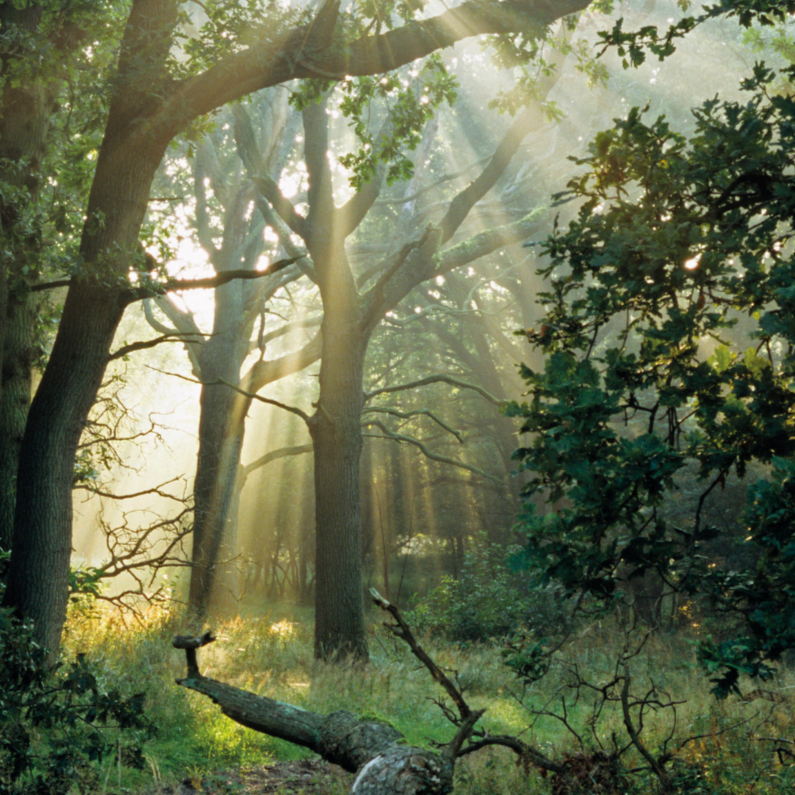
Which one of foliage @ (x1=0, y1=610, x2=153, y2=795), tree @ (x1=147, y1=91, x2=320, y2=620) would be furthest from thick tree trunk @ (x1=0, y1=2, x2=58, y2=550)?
tree @ (x1=147, y1=91, x2=320, y2=620)

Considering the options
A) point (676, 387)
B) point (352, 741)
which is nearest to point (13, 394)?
point (352, 741)

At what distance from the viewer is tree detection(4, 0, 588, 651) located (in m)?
6.16

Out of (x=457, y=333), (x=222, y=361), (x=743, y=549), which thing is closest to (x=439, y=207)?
(x=222, y=361)

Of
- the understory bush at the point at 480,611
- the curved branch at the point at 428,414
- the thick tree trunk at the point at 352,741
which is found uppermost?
the curved branch at the point at 428,414

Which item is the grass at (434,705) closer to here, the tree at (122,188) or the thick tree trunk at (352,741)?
the thick tree trunk at (352,741)

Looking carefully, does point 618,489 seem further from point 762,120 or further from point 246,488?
point 246,488

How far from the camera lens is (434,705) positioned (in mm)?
8891

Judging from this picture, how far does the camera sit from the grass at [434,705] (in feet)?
18.1

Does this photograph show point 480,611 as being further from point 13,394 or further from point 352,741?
point 352,741

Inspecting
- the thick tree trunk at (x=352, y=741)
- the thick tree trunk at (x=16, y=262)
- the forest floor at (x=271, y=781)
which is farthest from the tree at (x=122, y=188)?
the thick tree trunk at (x=352, y=741)

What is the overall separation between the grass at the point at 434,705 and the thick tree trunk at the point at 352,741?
2.26 ft

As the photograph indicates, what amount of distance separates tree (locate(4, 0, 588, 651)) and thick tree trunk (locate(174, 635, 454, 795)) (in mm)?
1882

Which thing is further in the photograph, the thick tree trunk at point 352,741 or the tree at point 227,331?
the tree at point 227,331

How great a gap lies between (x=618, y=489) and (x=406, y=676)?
8211 millimetres
